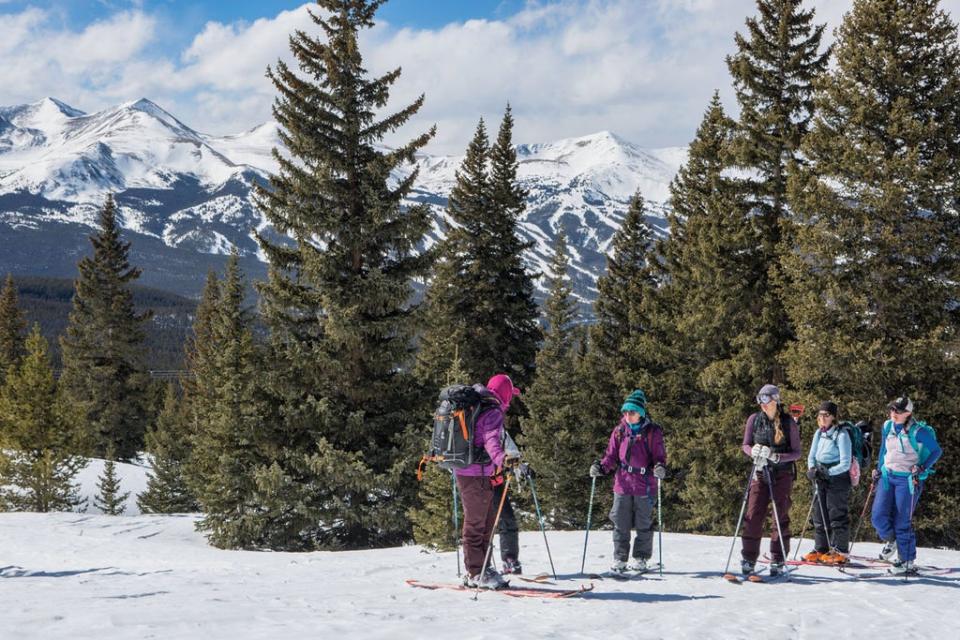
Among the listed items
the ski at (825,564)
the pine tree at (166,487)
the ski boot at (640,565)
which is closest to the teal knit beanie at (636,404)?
the ski boot at (640,565)

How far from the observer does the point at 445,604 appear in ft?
26.0

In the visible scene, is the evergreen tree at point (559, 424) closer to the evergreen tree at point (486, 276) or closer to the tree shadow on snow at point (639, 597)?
the evergreen tree at point (486, 276)

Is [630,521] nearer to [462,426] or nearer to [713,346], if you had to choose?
[462,426]

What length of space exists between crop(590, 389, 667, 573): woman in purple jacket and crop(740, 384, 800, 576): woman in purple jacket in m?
1.26

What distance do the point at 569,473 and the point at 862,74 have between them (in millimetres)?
16680

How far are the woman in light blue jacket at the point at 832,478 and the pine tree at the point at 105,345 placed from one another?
41.2 m

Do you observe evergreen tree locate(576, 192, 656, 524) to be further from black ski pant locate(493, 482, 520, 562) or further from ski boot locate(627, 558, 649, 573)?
black ski pant locate(493, 482, 520, 562)

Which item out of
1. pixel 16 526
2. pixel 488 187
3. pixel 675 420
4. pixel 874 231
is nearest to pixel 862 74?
pixel 874 231

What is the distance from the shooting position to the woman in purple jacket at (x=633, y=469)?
31.0 ft

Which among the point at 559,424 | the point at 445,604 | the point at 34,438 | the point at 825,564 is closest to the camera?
the point at 445,604

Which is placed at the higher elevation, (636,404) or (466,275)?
(466,275)

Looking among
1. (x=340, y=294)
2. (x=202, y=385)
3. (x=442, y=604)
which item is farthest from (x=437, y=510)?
(x=202, y=385)

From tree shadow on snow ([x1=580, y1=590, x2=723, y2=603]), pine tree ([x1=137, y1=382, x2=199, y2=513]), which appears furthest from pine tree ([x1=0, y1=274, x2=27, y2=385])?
tree shadow on snow ([x1=580, y1=590, x2=723, y2=603])

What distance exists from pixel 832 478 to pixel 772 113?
40.3 feet
